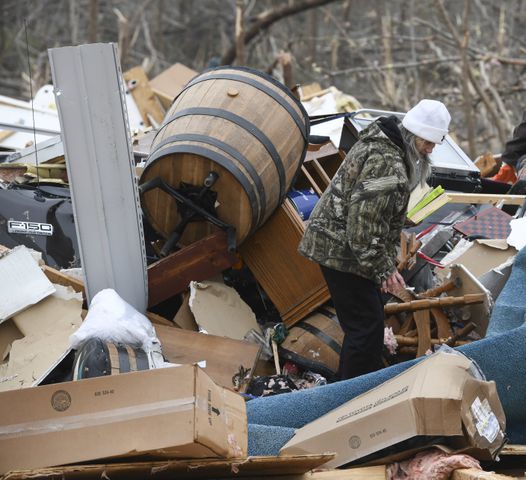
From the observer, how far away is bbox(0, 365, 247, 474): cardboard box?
337 cm

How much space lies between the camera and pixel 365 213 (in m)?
4.58

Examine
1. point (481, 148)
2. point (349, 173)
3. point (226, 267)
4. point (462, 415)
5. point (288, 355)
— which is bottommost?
point (481, 148)

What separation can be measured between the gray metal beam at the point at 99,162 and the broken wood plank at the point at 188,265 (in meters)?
0.22

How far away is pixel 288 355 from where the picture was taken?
17.7ft

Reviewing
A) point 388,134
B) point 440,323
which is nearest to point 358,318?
point 440,323

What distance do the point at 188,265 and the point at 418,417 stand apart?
223 cm

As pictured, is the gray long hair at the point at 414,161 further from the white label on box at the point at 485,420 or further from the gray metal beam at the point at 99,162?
the gray metal beam at the point at 99,162

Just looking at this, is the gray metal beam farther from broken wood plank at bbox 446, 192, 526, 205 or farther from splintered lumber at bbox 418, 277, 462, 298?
broken wood plank at bbox 446, 192, 526, 205

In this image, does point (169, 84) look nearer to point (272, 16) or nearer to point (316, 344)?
point (272, 16)

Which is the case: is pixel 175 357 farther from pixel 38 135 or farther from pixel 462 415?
pixel 38 135

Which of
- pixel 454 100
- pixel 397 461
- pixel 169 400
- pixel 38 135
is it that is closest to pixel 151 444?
pixel 169 400

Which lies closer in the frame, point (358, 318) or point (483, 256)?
point (358, 318)

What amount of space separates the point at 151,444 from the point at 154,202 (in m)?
2.49

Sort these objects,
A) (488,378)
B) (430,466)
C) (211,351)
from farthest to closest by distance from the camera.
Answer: (211,351), (488,378), (430,466)
